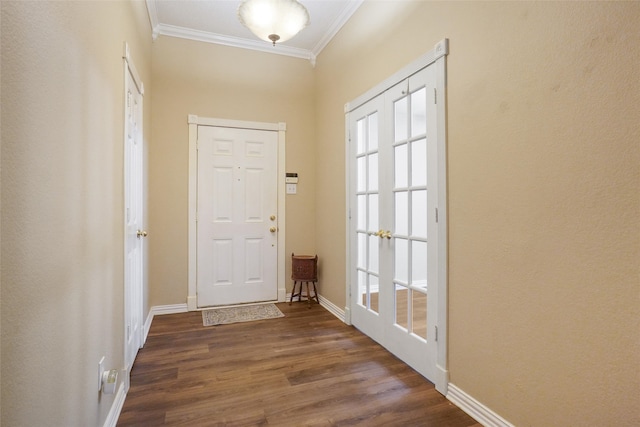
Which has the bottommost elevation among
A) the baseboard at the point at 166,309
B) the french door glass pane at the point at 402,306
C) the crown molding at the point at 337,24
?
the baseboard at the point at 166,309

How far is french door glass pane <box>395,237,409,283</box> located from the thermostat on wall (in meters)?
1.79

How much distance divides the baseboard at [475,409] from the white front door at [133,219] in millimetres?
1971

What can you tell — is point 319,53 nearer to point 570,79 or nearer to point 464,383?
point 570,79

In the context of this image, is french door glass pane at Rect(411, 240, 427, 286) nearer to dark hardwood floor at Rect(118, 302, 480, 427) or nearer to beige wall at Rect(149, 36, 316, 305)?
dark hardwood floor at Rect(118, 302, 480, 427)

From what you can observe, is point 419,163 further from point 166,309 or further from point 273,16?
point 166,309

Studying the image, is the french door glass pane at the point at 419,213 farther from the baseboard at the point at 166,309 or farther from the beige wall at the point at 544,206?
the baseboard at the point at 166,309

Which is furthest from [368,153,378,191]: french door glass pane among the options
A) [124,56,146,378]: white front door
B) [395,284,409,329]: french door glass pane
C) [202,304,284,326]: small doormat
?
[124,56,146,378]: white front door

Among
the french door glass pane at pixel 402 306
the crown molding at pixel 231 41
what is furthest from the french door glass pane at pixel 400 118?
the crown molding at pixel 231 41

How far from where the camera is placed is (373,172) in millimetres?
2801

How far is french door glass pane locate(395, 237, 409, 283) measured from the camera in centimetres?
237

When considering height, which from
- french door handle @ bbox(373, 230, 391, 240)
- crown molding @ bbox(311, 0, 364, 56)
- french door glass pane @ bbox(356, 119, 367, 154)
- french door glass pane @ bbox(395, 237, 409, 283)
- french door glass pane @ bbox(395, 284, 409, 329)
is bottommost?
french door glass pane @ bbox(395, 284, 409, 329)

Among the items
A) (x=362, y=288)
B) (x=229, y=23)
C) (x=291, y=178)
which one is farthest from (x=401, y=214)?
(x=229, y=23)

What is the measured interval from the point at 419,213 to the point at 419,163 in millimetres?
339

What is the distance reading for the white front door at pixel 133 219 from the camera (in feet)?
6.91
